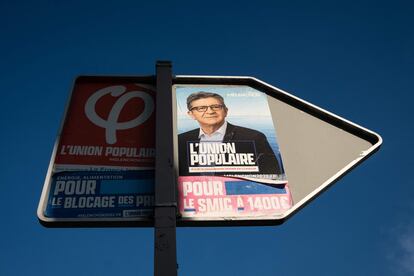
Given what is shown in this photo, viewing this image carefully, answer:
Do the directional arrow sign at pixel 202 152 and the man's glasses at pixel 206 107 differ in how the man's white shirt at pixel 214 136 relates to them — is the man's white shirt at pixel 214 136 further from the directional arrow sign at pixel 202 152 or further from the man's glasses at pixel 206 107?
the man's glasses at pixel 206 107

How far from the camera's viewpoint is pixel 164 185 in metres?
2.70

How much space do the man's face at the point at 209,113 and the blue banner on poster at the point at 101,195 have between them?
2.29ft

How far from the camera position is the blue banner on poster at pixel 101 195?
2674 millimetres

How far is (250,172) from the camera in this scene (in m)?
3.05

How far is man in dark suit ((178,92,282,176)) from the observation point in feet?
10.2

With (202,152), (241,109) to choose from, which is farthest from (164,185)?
(241,109)

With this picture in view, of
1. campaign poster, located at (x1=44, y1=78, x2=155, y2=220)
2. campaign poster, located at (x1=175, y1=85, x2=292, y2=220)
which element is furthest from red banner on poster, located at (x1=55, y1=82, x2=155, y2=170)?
campaign poster, located at (x1=175, y1=85, x2=292, y2=220)

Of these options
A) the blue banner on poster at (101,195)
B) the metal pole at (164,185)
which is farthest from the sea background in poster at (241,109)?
the blue banner on poster at (101,195)

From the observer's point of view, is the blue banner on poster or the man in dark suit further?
the man in dark suit

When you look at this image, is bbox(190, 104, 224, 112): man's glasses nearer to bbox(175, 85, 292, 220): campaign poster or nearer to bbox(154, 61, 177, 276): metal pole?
bbox(175, 85, 292, 220): campaign poster

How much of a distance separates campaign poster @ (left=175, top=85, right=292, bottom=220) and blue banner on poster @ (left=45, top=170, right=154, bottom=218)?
0.23 metres

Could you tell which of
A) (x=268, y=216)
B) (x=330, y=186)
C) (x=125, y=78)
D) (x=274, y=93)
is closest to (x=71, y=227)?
(x=268, y=216)

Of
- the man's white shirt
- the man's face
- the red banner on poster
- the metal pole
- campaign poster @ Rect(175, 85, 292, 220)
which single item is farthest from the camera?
the man's face

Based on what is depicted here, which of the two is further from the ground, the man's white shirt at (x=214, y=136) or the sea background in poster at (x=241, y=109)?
the sea background in poster at (x=241, y=109)
